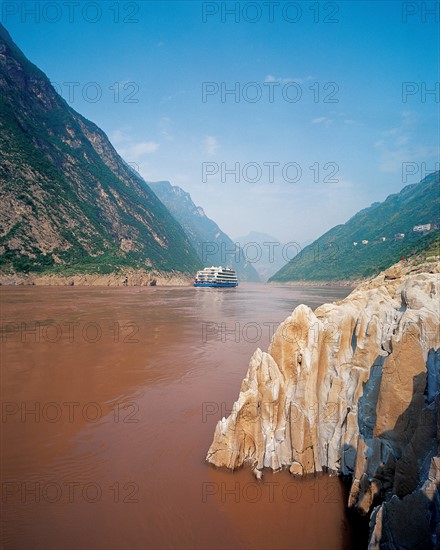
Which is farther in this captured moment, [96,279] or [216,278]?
[216,278]

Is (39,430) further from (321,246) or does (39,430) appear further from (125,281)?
(321,246)

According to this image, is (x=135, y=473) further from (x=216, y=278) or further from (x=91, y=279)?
(x=216, y=278)

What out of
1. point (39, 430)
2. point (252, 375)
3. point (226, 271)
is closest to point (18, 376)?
point (39, 430)

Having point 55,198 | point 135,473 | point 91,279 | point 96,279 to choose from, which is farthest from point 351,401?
point 55,198

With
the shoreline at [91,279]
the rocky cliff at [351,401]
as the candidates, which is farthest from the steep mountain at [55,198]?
the rocky cliff at [351,401]

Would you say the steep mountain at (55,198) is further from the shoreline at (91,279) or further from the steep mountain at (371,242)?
the steep mountain at (371,242)

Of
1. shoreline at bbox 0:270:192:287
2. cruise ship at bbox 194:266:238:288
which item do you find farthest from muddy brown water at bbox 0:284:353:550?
cruise ship at bbox 194:266:238:288

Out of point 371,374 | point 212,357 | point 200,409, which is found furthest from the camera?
point 212,357
